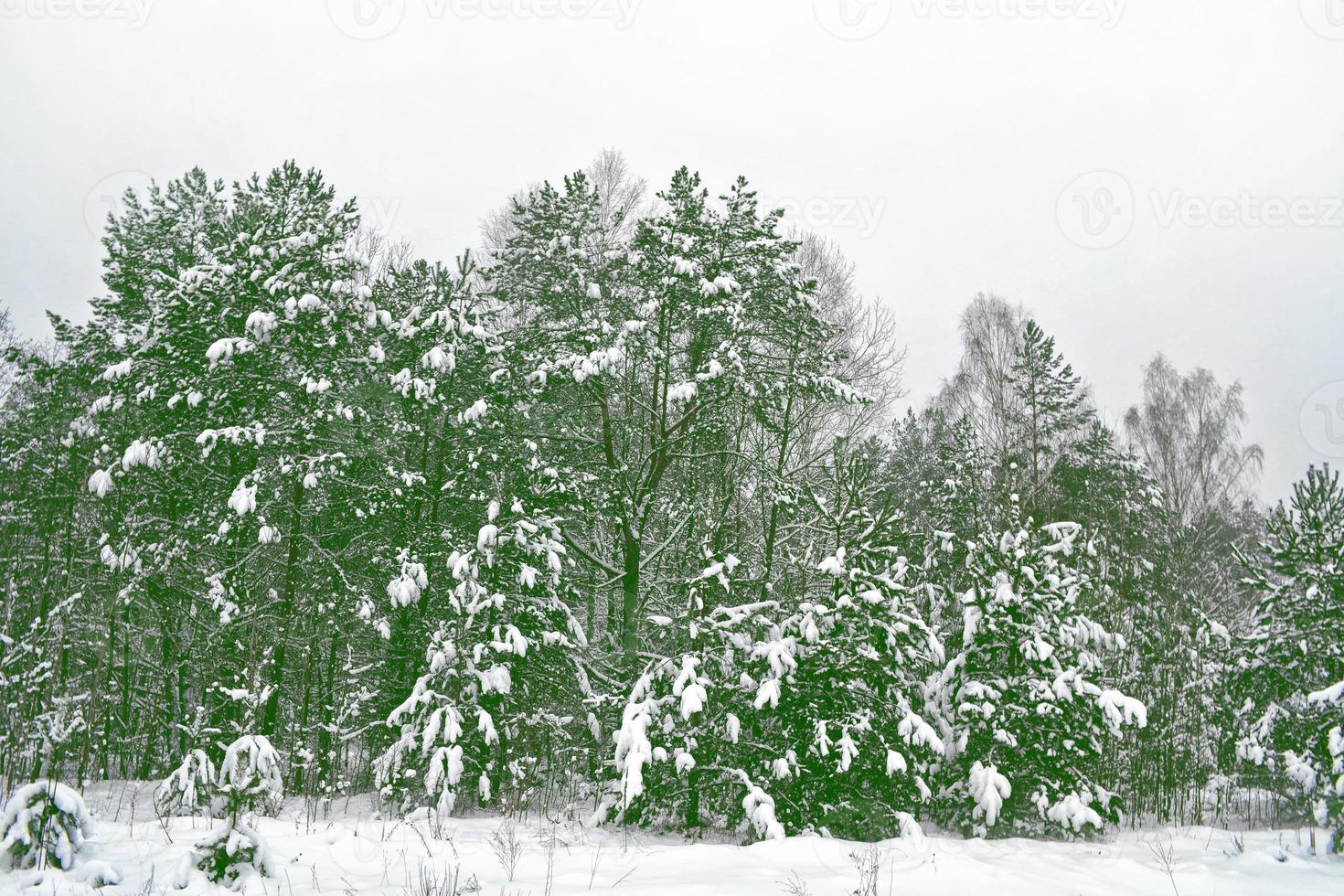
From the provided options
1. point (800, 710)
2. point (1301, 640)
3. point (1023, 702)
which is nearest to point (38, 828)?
point (800, 710)

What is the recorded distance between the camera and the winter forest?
29.5 feet

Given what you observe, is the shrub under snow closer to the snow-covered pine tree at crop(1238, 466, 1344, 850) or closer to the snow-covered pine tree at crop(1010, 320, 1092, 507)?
the snow-covered pine tree at crop(1238, 466, 1344, 850)

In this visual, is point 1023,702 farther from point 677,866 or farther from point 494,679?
point 494,679

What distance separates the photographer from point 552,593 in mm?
11125

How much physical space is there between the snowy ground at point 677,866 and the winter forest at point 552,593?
156 millimetres

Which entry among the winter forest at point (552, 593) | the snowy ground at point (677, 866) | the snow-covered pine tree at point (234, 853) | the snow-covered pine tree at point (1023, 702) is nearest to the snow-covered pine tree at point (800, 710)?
the winter forest at point (552, 593)

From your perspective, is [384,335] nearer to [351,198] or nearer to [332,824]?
[351,198]

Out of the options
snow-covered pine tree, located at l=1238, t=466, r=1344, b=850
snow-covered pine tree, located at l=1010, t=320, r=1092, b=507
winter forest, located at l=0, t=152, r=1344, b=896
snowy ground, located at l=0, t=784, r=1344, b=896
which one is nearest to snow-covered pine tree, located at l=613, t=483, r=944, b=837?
winter forest, located at l=0, t=152, r=1344, b=896

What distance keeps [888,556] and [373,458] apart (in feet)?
28.5

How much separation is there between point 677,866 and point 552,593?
498 cm

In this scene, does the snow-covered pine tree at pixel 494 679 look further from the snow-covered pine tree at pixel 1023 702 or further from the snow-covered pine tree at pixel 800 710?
the snow-covered pine tree at pixel 1023 702

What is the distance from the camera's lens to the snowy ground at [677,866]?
5.77 metres

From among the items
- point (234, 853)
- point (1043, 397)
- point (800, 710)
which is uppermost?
point (1043, 397)

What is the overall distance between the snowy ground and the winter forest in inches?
6.1
